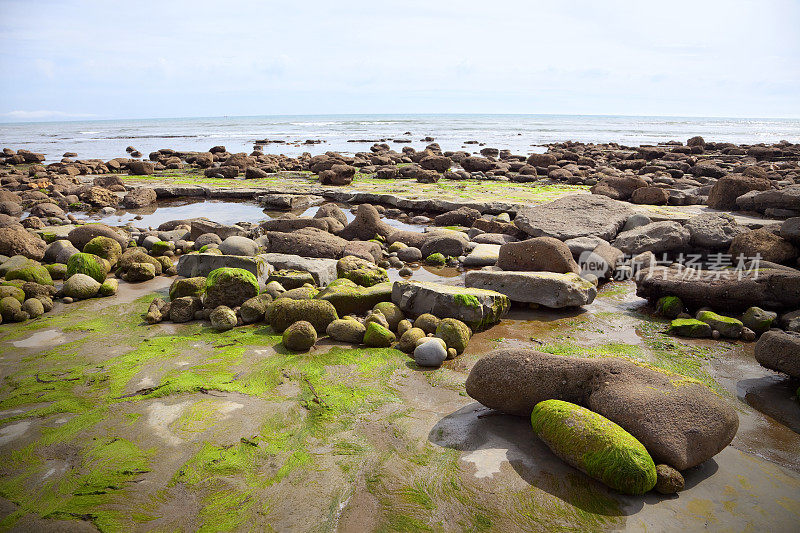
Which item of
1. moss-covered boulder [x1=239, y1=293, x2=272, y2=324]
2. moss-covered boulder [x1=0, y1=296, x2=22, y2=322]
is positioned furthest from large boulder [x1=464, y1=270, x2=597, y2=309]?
moss-covered boulder [x1=0, y1=296, x2=22, y2=322]

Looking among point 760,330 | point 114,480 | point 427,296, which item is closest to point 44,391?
point 114,480

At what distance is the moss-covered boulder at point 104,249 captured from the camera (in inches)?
298

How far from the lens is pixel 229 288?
5.73m

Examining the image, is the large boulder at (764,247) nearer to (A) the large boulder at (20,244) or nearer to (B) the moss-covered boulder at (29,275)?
(B) the moss-covered boulder at (29,275)

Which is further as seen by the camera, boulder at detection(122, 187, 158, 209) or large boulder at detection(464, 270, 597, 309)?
boulder at detection(122, 187, 158, 209)

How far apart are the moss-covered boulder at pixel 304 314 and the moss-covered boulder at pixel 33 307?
278 cm

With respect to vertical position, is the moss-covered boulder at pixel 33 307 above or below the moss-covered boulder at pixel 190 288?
below

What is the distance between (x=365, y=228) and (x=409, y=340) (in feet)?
16.3

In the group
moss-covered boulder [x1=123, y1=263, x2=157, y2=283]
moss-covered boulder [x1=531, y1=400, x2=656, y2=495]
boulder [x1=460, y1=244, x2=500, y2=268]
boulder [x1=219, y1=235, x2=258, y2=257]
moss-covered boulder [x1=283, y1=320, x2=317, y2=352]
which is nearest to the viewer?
moss-covered boulder [x1=531, y1=400, x2=656, y2=495]

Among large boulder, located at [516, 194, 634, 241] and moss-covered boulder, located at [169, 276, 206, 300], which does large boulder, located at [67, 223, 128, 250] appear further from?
large boulder, located at [516, 194, 634, 241]

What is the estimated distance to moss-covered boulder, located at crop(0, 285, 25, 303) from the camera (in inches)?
220

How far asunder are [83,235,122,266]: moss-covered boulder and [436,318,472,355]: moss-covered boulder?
18.6 feet

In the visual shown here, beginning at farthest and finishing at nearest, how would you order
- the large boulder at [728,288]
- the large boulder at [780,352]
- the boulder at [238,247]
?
1. the boulder at [238,247]
2. the large boulder at [728,288]
3. the large boulder at [780,352]

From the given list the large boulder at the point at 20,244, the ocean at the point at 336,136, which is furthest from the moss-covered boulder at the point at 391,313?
→ the ocean at the point at 336,136
